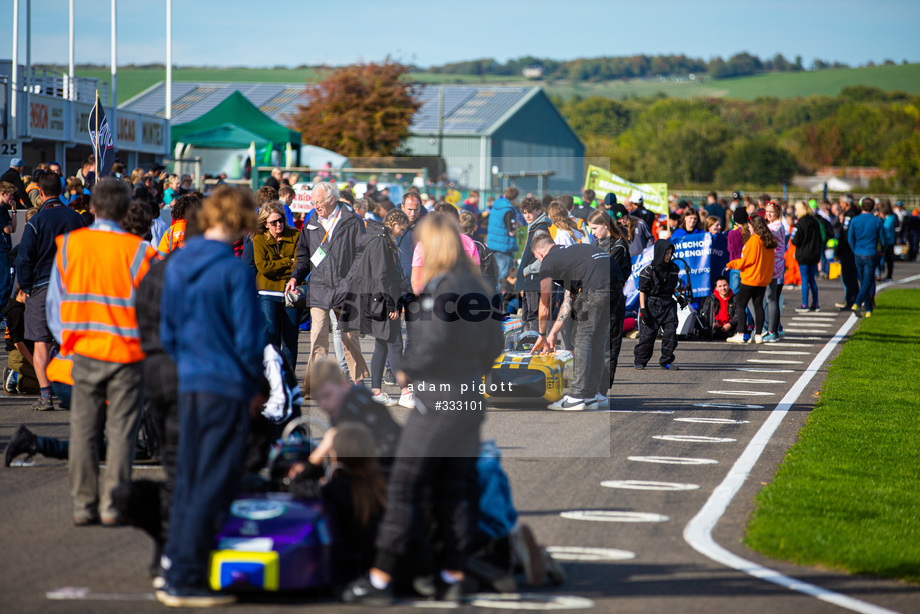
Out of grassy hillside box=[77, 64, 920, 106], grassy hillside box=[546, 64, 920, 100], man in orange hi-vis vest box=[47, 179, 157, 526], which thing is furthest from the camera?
grassy hillside box=[546, 64, 920, 100]

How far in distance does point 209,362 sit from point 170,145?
90.1 ft

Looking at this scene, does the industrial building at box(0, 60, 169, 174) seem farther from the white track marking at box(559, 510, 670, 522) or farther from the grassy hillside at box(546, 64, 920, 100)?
the grassy hillside at box(546, 64, 920, 100)

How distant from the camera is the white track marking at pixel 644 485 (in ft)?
23.3

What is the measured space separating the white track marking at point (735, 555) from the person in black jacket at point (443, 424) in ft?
5.47

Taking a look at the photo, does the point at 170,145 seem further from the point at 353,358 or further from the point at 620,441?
the point at 620,441

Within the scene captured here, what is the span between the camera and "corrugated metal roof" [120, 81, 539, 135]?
5719 cm

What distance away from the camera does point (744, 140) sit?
325 feet

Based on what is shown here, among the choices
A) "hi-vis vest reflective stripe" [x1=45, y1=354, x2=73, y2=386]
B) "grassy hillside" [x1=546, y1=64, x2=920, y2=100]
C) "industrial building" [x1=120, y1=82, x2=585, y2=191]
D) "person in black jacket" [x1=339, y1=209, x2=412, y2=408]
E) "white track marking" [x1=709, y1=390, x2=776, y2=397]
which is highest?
"grassy hillside" [x1=546, y1=64, x2=920, y2=100]

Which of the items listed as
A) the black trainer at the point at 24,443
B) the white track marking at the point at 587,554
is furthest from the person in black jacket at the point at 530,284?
the black trainer at the point at 24,443

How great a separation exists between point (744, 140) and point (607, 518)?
A: 98.4 meters

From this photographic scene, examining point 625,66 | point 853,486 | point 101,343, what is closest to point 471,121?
point 853,486

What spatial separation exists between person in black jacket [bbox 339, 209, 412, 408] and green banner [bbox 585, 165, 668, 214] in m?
9.47

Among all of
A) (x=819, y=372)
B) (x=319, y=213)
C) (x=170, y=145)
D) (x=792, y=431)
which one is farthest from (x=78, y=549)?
(x=170, y=145)

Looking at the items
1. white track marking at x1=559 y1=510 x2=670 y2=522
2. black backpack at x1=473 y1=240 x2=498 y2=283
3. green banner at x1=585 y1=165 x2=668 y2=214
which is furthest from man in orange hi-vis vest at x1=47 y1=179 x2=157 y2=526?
green banner at x1=585 y1=165 x2=668 y2=214
